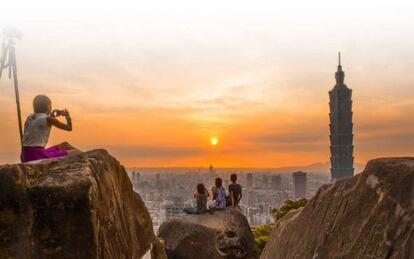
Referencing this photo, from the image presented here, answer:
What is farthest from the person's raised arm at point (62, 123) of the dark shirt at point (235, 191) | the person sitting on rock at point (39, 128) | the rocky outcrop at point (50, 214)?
the dark shirt at point (235, 191)

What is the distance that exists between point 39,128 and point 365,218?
6088 millimetres

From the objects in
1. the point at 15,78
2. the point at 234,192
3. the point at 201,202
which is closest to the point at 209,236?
the point at 201,202

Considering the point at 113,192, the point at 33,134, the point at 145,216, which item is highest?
the point at 33,134

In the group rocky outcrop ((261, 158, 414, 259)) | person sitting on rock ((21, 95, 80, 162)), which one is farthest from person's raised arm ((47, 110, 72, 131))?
rocky outcrop ((261, 158, 414, 259))

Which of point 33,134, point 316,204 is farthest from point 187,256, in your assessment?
point 33,134

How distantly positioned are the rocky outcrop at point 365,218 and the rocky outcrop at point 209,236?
31.7ft

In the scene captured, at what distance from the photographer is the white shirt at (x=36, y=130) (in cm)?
975

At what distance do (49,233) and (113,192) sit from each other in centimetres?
205

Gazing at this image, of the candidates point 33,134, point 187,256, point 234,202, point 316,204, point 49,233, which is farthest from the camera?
point 234,202

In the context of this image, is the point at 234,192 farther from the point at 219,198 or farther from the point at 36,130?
the point at 36,130

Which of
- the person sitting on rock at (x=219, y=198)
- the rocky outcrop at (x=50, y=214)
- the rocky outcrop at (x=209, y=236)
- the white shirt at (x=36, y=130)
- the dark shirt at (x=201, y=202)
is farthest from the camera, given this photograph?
the person sitting on rock at (x=219, y=198)

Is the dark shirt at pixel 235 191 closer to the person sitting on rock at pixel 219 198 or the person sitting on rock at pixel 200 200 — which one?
the person sitting on rock at pixel 219 198

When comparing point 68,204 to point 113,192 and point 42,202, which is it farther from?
point 113,192

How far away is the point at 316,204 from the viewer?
37.5 ft
